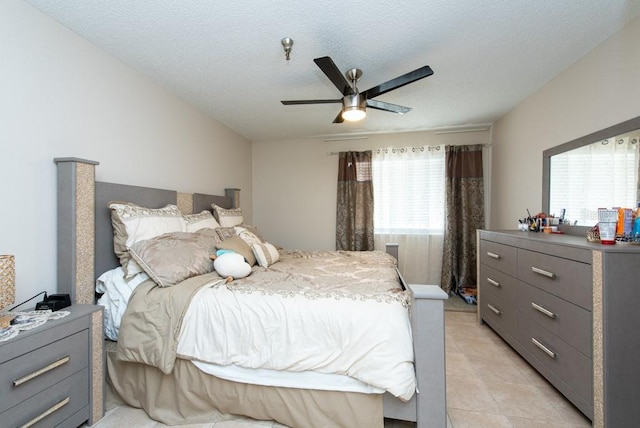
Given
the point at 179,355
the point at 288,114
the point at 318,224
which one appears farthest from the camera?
the point at 318,224

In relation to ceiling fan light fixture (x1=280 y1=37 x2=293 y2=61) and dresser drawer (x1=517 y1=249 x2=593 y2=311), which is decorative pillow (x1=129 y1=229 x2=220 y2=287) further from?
dresser drawer (x1=517 y1=249 x2=593 y2=311)

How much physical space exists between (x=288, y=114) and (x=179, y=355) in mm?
2626

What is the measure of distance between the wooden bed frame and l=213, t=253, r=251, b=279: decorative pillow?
748mm

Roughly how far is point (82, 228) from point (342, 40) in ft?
6.70

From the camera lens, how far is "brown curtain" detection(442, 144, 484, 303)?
369cm

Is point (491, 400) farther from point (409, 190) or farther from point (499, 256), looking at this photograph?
point (409, 190)

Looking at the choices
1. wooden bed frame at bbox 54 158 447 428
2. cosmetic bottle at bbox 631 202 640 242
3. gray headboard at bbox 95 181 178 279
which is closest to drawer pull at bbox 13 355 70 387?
wooden bed frame at bbox 54 158 447 428

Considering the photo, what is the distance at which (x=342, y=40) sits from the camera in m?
1.81

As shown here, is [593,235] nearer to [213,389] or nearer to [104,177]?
[213,389]

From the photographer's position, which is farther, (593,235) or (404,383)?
(593,235)

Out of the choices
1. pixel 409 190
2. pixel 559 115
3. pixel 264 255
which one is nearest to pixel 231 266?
pixel 264 255

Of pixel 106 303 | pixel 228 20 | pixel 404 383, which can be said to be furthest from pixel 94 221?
pixel 404 383

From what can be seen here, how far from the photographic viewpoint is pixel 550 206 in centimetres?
245

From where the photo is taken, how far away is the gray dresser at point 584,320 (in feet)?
4.30
